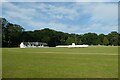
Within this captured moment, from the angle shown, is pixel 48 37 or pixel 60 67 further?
pixel 48 37

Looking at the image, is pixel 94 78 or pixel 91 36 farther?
pixel 91 36

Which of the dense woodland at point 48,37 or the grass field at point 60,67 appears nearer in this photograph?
the grass field at point 60,67

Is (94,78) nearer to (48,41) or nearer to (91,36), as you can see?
(48,41)

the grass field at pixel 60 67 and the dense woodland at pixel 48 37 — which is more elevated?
the dense woodland at pixel 48 37

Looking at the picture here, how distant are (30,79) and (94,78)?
2.89 m

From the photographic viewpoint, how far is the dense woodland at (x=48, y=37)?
115 meters

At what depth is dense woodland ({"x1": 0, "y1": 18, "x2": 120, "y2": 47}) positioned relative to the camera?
A: 379 ft

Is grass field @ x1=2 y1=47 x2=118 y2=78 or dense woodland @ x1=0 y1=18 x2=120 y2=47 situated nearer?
grass field @ x1=2 y1=47 x2=118 y2=78

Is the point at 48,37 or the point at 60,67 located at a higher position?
the point at 48,37

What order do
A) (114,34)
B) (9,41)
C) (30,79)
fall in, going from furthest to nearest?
(114,34), (9,41), (30,79)

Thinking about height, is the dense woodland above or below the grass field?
above

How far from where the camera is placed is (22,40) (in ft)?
411

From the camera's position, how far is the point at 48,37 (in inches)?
5448

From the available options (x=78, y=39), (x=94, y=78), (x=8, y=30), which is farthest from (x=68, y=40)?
(x=94, y=78)
